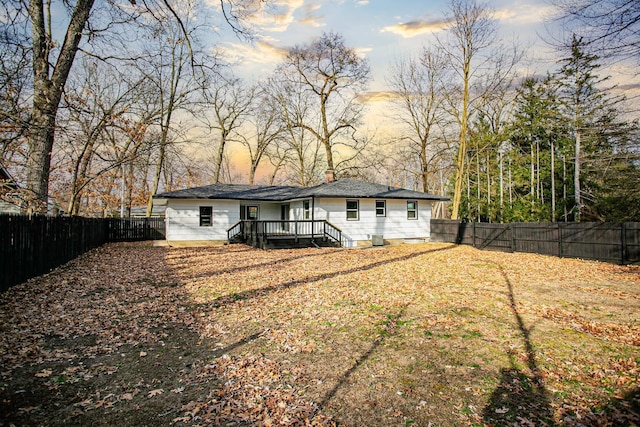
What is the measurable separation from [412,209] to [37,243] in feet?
67.1

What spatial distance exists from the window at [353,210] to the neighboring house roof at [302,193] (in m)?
0.65

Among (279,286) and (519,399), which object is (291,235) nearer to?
(279,286)

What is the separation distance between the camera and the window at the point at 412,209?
24578 millimetres

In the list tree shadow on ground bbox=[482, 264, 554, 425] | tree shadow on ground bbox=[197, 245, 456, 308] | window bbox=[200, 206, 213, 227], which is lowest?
tree shadow on ground bbox=[482, 264, 554, 425]

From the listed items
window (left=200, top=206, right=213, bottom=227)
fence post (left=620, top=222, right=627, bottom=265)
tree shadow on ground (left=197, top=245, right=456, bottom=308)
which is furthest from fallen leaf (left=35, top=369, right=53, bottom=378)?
window (left=200, top=206, right=213, bottom=227)

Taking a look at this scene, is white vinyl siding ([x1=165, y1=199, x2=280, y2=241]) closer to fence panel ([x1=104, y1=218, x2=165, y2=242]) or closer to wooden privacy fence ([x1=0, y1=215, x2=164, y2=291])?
wooden privacy fence ([x1=0, y1=215, x2=164, y2=291])

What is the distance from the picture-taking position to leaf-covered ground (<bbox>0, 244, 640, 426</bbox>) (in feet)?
12.4

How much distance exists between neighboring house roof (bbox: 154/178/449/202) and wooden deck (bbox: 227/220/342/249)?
1.88m

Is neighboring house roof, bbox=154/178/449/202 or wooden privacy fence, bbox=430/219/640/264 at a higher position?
neighboring house roof, bbox=154/178/449/202

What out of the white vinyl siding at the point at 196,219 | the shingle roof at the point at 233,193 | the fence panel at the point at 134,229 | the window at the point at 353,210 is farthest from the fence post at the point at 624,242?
the fence panel at the point at 134,229

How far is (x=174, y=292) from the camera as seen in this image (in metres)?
9.07

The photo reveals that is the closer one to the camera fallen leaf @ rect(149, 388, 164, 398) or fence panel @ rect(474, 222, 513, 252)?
fallen leaf @ rect(149, 388, 164, 398)

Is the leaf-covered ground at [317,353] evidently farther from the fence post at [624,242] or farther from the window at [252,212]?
the window at [252,212]

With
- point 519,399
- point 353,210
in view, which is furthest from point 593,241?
point 519,399
